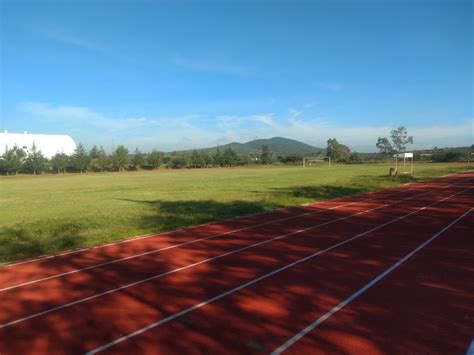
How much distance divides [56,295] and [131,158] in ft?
301

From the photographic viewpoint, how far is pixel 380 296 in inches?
251

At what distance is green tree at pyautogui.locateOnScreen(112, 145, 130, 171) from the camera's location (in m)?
91.4

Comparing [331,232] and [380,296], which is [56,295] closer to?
[380,296]

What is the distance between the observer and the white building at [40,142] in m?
91.8

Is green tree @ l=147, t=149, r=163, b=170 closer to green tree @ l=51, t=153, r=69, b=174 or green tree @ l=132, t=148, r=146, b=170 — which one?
green tree @ l=132, t=148, r=146, b=170

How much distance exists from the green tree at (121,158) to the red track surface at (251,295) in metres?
83.2

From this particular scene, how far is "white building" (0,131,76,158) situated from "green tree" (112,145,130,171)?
14.1 m

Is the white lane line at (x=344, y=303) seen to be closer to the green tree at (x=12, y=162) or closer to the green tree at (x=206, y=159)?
the green tree at (x=12, y=162)

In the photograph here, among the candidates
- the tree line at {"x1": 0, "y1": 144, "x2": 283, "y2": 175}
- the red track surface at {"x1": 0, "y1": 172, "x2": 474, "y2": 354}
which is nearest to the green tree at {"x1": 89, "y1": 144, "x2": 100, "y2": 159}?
the tree line at {"x1": 0, "y1": 144, "x2": 283, "y2": 175}

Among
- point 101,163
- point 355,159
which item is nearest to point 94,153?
point 101,163

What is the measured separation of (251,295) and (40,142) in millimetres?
105159

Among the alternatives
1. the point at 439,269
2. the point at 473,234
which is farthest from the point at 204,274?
the point at 473,234

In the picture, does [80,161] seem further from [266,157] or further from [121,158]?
[266,157]

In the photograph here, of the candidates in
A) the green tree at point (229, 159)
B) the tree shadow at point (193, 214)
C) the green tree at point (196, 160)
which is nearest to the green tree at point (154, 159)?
the green tree at point (196, 160)
